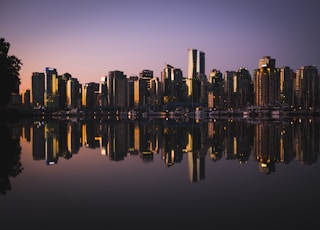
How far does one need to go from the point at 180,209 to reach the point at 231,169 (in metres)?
6.25

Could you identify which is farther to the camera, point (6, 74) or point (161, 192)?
point (6, 74)

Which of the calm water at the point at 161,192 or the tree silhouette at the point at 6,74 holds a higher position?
the tree silhouette at the point at 6,74

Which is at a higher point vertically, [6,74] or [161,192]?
[6,74]

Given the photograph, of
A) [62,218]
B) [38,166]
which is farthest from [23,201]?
[38,166]

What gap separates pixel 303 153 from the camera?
58.5 feet

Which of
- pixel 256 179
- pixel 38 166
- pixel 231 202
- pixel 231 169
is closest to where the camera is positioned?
pixel 231 202

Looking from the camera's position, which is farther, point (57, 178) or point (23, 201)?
point (57, 178)

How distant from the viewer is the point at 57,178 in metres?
11.6

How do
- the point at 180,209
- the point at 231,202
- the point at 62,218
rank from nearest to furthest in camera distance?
the point at 62,218
the point at 180,209
the point at 231,202

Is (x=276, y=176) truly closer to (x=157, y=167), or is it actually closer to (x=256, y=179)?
(x=256, y=179)

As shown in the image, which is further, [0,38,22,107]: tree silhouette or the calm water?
[0,38,22,107]: tree silhouette

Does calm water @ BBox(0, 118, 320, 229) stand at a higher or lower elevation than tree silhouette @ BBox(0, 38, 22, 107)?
lower

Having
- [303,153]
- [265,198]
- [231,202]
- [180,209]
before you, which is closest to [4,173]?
[180,209]

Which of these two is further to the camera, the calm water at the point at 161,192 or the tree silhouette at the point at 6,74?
the tree silhouette at the point at 6,74
